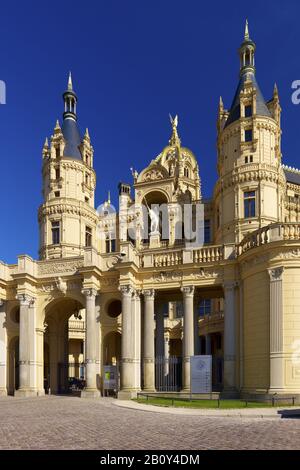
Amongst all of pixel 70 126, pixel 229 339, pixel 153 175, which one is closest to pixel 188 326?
pixel 229 339

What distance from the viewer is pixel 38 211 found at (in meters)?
57.1

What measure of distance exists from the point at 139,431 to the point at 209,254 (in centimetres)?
1953

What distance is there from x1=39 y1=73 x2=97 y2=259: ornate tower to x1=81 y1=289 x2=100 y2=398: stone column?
18236 mm

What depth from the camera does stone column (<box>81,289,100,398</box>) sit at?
112ft

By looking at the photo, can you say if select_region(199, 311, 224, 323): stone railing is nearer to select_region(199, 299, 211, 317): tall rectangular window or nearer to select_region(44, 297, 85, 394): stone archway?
select_region(199, 299, 211, 317): tall rectangular window

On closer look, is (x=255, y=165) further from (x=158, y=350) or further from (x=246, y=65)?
(x=158, y=350)

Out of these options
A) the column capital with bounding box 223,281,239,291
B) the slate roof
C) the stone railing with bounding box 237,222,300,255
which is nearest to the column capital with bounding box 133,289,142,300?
the column capital with bounding box 223,281,239,291

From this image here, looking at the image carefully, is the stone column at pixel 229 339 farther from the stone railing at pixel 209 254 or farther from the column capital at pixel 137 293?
the column capital at pixel 137 293

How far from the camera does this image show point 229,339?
105ft

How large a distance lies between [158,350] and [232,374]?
316 inches

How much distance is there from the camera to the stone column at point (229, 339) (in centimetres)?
3156

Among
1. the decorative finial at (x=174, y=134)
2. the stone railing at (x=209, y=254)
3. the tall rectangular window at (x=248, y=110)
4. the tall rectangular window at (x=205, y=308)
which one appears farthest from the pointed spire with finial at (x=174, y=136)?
the stone railing at (x=209, y=254)

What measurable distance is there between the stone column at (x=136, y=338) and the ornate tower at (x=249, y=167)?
1281 cm
